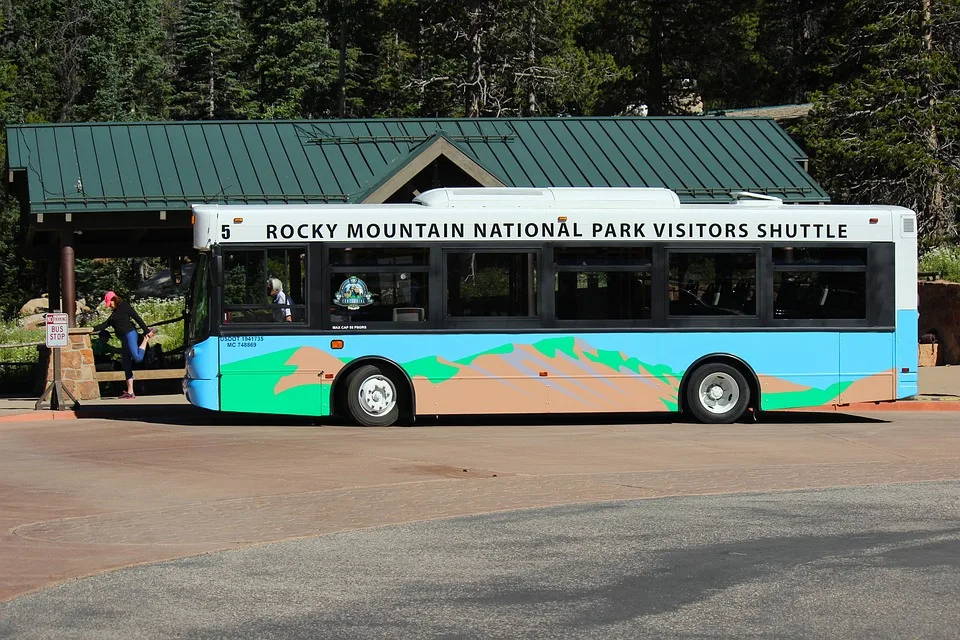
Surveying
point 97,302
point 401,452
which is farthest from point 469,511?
point 97,302

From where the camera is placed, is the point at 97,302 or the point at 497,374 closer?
the point at 497,374

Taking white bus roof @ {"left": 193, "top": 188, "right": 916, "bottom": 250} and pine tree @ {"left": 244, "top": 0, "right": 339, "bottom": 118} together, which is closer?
white bus roof @ {"left": 193, "top": 188, "right": 916, "bottom": 250}

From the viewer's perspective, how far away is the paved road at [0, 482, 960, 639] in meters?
7.21

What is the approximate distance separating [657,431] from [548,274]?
8.16 ft

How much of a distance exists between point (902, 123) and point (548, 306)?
72.8ft

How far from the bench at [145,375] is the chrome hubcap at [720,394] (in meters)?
9.04

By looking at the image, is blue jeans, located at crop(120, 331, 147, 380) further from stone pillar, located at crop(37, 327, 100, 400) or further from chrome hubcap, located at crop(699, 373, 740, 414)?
chrome hubcap, located at crop(699, 373, 740, 414)

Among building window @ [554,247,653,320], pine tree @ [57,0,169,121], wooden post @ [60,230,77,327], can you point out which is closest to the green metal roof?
wooden post @ [60,230,77,327]

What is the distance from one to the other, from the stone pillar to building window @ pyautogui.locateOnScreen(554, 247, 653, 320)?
8495mm

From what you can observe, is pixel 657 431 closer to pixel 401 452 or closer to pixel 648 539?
pixel 401 452

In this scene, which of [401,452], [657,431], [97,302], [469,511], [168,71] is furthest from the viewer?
[168,71]

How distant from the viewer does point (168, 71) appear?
271 ft

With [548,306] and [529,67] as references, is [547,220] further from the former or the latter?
[529,67]

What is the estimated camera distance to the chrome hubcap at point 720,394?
60.0 feet
